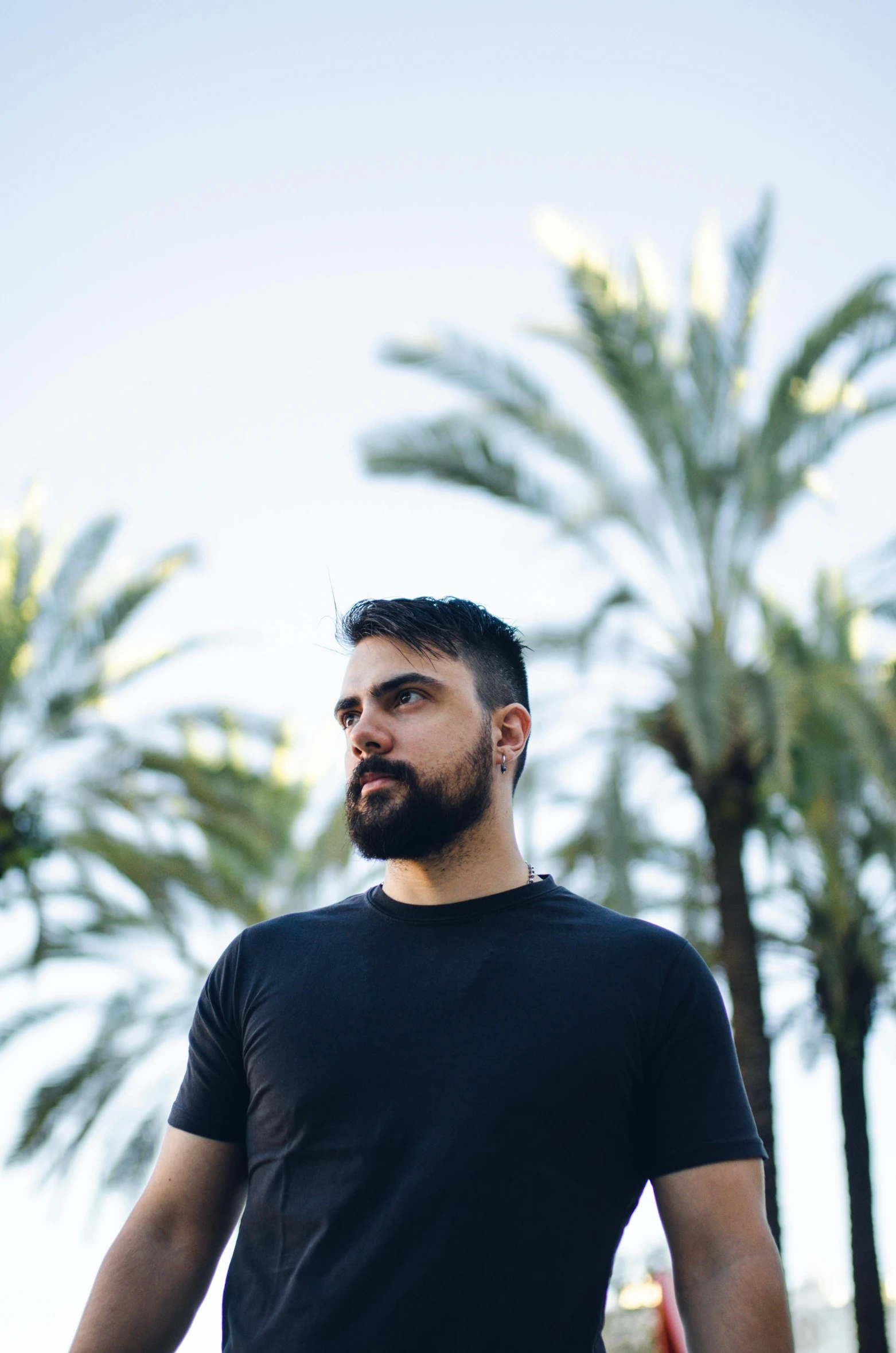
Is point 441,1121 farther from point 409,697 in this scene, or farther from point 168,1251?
point 409,697

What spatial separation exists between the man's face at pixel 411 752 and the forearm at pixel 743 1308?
0.93 meters

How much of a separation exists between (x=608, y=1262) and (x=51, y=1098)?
12.8m

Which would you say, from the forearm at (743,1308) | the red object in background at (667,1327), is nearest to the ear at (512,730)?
the forearm at (743,1308)

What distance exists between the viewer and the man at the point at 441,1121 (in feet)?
7.14

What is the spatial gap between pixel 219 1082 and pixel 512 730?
98 cm

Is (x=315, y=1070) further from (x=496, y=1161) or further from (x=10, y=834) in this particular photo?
(x=10, y=834)

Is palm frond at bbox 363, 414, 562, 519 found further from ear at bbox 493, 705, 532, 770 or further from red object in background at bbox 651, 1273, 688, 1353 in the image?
ear at bbox 493, 705, 532, 770

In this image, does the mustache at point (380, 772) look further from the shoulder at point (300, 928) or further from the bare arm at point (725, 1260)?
the bare arm at point (725, 1260)

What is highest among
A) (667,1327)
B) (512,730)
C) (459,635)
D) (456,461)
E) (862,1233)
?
(456,461)

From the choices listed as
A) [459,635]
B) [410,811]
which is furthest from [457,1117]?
[459,635]

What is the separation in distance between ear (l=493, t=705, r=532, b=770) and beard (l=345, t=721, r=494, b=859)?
0.69 feet

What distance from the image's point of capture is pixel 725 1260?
2250mm

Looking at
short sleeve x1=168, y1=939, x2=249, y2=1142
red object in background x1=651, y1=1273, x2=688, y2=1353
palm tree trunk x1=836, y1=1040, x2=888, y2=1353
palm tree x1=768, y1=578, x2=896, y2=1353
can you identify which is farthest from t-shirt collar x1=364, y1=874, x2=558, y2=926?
palm tree trunk x1=836, y1=1040, x2=888, y2=1353

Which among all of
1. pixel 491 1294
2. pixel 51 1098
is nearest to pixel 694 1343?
pixel 491 1294
